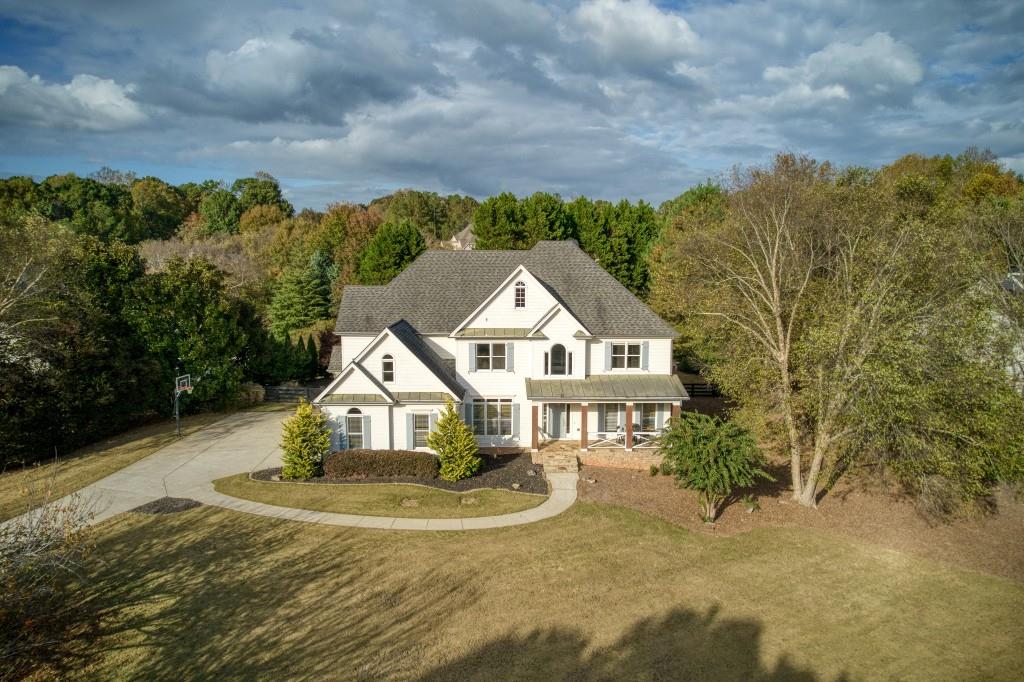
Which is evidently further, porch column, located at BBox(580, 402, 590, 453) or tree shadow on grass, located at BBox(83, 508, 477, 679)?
porch column, located at BBox(580, 402, 590, 453)

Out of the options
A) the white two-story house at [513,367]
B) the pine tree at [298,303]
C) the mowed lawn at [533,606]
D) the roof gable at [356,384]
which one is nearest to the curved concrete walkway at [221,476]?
the mowed lawn at [533,606]

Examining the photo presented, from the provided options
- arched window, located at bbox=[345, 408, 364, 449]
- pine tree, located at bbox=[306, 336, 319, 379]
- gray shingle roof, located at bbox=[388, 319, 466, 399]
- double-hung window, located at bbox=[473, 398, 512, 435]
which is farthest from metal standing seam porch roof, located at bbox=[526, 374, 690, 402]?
pine tree, located at bbox=[306, 336, 319, 379]

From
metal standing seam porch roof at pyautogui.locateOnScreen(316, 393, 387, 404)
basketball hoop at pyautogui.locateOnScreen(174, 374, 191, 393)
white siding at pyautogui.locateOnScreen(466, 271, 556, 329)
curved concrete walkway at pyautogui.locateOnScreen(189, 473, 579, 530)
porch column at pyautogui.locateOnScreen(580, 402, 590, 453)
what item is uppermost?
white siding at pyautogui.locateOnScreen(466, 271, 556, 329)

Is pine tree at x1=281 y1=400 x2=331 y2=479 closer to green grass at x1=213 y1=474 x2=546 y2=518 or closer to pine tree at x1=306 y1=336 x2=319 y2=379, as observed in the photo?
green grass at x1=213 y1=474 x2=546 y2=518

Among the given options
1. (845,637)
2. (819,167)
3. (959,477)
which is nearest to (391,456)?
(845,637)

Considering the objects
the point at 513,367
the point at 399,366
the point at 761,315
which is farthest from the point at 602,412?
the point at 399,366

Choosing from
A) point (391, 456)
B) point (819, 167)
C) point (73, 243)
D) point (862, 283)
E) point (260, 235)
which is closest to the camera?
point (862, 283)

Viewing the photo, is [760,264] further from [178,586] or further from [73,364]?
[73,364]

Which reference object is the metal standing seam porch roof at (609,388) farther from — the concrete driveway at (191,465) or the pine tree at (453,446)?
the concrete driveway at (191,465)
